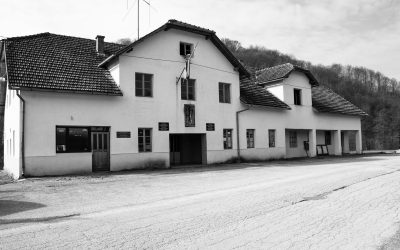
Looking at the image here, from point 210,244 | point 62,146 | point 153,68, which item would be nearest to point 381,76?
point 153,68

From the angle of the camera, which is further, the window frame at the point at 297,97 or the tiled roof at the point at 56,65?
the window frame at the point at 297,97

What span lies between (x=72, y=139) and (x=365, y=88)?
7182cm

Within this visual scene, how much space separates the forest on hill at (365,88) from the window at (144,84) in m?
32.3

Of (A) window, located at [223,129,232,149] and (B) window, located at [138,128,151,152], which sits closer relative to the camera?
(B) window, located at [138,128,151,152]

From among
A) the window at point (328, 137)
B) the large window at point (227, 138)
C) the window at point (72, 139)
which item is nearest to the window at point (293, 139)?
the window at point (328, 137)

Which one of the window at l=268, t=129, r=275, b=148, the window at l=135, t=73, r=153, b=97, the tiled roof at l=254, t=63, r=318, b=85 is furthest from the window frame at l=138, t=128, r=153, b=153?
the tiled roof at l=254, t=63, r=318, b=85

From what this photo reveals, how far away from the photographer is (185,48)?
2122 centimetres

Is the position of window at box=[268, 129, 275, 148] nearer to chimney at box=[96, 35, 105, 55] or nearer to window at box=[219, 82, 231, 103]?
window at box=[219, 82, 231, 103]

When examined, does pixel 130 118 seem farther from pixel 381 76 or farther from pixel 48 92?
pixel 381 76

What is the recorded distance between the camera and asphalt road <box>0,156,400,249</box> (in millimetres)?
5523

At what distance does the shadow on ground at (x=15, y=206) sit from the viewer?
8291 millimetres

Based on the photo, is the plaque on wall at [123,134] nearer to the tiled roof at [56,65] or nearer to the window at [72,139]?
the window at [72,139]

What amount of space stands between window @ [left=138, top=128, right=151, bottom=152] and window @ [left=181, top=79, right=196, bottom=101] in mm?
2969

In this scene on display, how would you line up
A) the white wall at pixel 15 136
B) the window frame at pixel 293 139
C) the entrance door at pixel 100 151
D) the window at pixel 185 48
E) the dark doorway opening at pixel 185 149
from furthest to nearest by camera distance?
the window frame at pixel 293 139 → the dark doorway opening at pixel 185 149 → the window at pixel 185 48 → the entrance door at pixel 100 151 → the white wall at pixel 15 136
